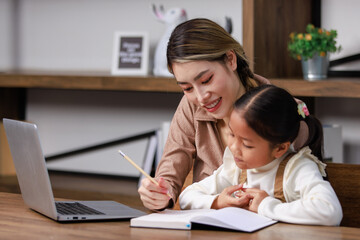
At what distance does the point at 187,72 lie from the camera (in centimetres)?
169

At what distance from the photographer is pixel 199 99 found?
5.61ft

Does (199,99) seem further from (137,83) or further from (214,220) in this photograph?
(137,83)

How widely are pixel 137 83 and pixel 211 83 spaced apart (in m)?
1.26

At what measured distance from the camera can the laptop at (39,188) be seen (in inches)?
57.5

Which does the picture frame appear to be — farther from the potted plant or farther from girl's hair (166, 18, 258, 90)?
girl's hair (166, 18, 258, 90)

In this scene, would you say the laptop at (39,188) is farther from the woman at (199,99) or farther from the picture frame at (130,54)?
the picture frame at (130,54)

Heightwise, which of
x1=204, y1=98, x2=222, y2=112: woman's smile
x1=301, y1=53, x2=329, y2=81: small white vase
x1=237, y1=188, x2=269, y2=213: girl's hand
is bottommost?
x1=237, y1=188, x2=269, y2=213: girl's hand

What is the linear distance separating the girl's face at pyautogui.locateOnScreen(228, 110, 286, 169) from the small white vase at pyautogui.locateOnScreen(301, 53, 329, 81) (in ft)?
4.04

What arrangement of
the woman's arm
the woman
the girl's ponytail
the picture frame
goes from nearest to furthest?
1. the girl's ponytail
2. the woman
3. the woman's arm
4. the picture frame

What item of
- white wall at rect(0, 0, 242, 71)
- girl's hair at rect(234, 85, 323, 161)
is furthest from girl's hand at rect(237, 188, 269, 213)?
white wall at rect(0, 0, 242, 71)

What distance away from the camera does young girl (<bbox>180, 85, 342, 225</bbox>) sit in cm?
145

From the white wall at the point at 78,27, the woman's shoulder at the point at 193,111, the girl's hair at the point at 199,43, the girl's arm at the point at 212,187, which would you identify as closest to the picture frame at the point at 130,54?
the white wall at the point at 78,27

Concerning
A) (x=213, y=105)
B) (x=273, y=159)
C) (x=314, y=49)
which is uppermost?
(x=314, y=49)

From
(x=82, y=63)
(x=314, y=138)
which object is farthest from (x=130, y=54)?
(x=314, y=138)
